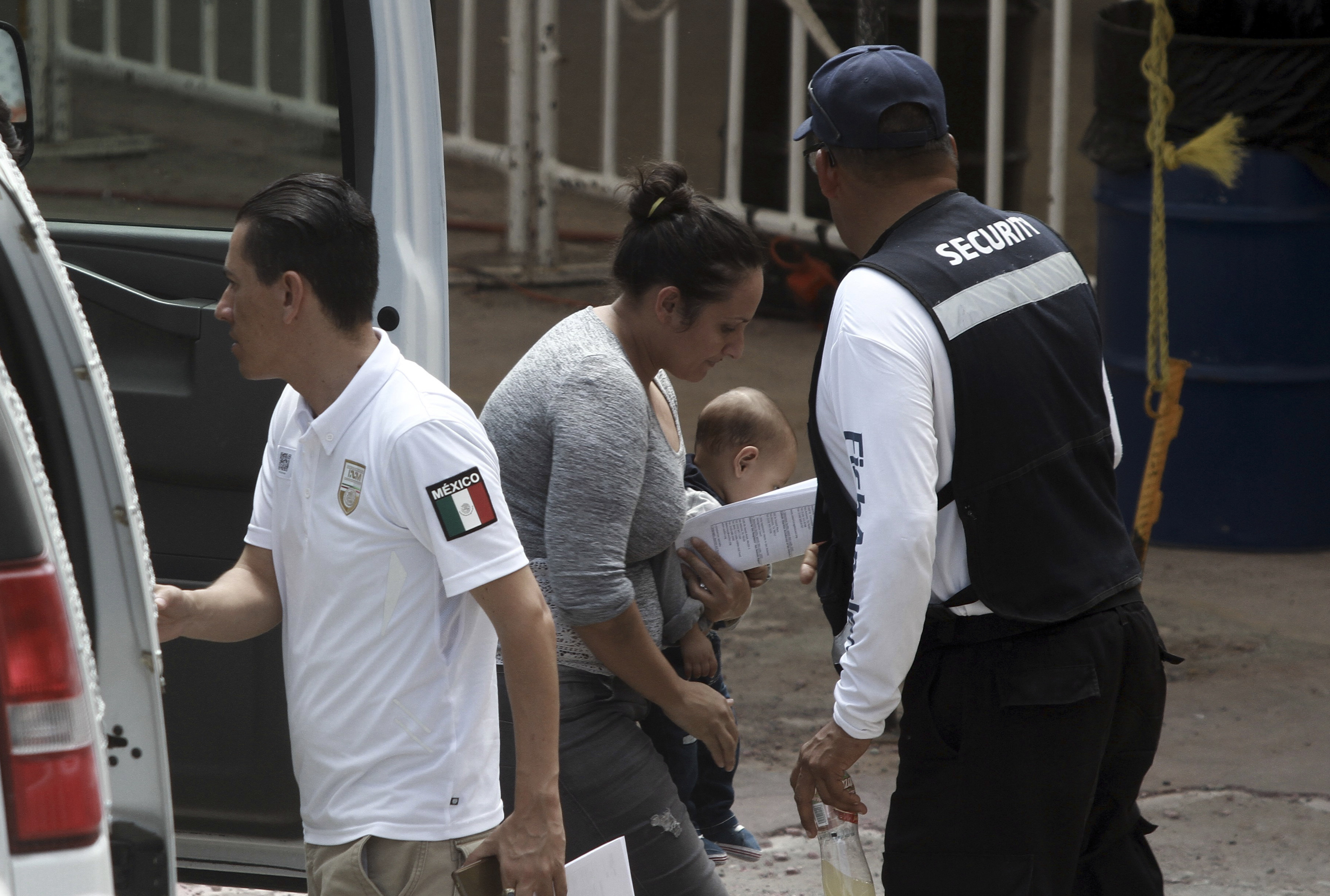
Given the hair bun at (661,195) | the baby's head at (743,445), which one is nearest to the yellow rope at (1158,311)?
the baby's head at (743,445)

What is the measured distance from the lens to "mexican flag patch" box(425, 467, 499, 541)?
1755 mm

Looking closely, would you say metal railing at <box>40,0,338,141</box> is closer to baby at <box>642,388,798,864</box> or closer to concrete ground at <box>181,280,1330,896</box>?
baby at <box>642,388,798,864</box>

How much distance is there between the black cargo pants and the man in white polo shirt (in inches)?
23.5

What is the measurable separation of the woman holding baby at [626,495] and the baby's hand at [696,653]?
0.13m

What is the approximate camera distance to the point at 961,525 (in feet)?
6.97

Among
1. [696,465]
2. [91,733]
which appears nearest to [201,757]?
[696,465]

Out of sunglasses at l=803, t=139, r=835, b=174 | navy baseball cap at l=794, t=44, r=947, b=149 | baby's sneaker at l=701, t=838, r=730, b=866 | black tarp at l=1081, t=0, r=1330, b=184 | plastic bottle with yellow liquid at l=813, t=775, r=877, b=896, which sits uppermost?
black tarp at l=1081, t=0, r=1330, b=184

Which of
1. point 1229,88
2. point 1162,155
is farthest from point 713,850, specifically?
point 1229,88

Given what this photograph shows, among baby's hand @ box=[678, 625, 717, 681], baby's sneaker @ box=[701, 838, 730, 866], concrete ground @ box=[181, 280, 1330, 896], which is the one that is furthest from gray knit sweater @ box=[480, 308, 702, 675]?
concrete ground @ box=[181, 280, 1330, 896]

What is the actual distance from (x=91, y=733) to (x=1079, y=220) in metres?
8.94

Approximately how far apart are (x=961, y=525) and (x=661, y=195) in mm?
671

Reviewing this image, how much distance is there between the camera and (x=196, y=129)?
8.59 feet

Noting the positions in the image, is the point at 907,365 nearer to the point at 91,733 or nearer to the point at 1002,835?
the point at 1002,835

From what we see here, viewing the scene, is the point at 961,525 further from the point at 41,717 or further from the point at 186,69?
the point at 186,69
